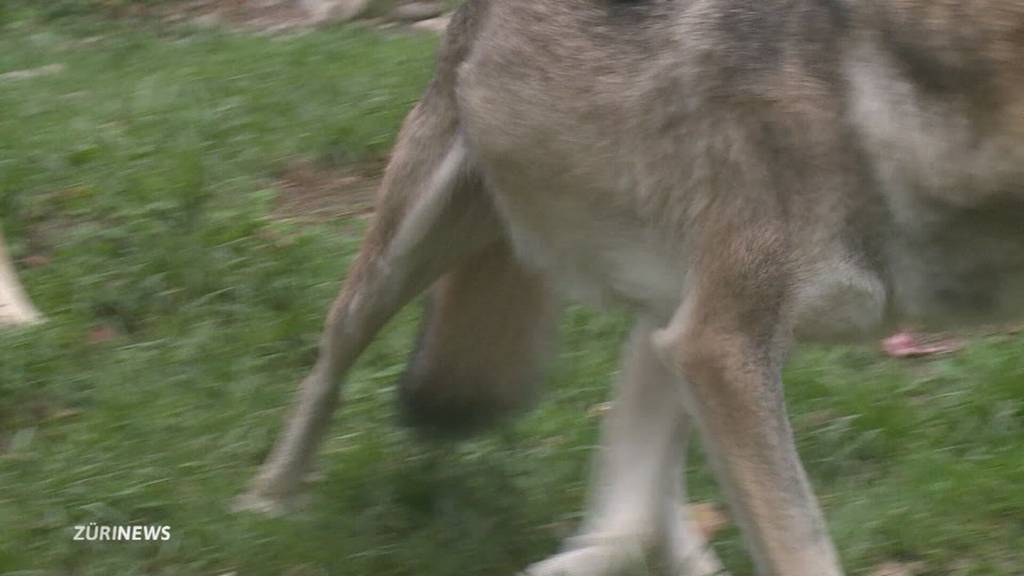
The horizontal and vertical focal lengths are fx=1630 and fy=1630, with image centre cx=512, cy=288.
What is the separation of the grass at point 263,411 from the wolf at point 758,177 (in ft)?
1.55

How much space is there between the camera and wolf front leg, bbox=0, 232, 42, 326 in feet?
15.9

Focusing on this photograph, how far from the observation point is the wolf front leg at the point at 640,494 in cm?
388

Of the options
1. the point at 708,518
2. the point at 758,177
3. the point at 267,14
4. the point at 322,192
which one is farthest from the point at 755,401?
the point at 267,14

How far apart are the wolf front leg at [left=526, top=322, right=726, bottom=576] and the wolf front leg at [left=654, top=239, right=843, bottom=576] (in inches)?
25.9

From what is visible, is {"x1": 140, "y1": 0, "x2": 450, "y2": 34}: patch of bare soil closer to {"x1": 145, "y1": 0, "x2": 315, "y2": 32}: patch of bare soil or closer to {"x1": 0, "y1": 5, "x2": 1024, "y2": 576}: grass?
{"x1": 145, "y1": 0, "x2": 315, "y2": 32}: patch of bare soil

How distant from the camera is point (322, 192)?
623cm

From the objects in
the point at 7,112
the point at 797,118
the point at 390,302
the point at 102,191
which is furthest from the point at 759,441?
the point at 7,112

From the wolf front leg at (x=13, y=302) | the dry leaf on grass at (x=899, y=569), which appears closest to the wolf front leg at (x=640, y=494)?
the dry leaf on grass at (x=899, y=569)

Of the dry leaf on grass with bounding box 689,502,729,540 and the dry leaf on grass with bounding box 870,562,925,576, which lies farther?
the dry leaf on grass with bounding box 689,502,729,540

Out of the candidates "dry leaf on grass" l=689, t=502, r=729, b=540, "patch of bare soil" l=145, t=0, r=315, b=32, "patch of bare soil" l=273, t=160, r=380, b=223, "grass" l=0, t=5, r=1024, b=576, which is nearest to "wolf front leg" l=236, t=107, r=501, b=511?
"grass" l=0, t=5, r=1024, b=576

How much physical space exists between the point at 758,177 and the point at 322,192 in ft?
10.8

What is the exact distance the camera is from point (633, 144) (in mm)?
3395

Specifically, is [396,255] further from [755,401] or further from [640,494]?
[755,401]

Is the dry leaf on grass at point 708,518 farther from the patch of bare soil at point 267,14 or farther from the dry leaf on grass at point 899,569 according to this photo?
the patch of bare soil at point 267,14
